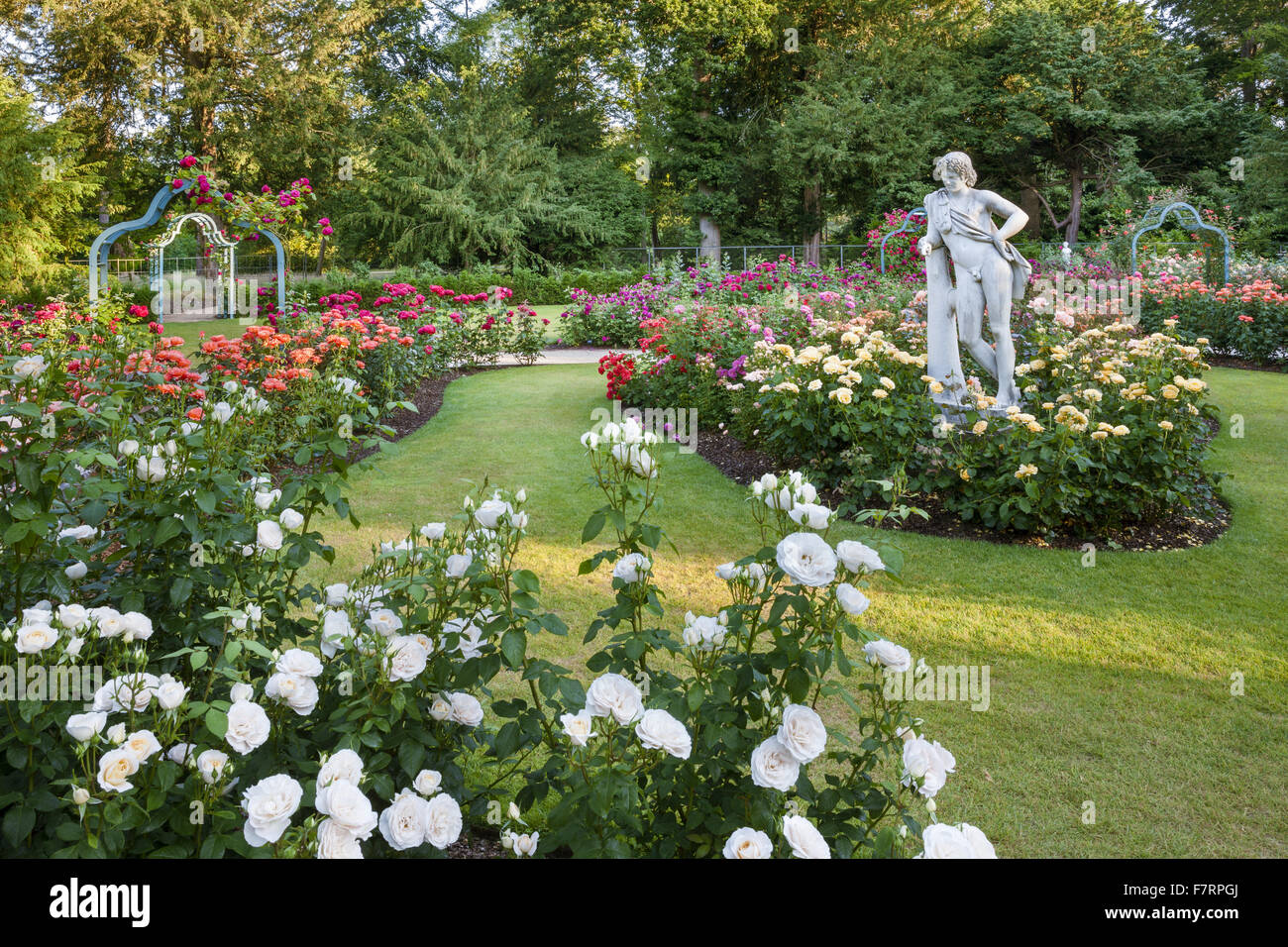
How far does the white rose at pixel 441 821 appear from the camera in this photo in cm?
153

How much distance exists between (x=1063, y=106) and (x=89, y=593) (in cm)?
2923

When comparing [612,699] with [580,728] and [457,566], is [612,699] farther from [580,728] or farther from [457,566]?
[457,566]

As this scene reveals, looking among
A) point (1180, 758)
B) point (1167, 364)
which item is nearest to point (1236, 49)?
point (1167, 364)

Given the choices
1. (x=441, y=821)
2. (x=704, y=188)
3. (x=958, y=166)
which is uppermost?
(x=704, y=188)

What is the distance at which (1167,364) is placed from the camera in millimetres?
6488

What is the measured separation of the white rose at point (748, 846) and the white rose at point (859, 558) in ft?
1.63

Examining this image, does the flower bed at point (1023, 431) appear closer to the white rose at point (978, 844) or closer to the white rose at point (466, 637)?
the white rose at point (466, 637)

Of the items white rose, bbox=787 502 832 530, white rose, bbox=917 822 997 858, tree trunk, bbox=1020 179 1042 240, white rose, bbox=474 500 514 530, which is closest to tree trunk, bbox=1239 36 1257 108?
tree trunk, bbox=1020 179 1042 240

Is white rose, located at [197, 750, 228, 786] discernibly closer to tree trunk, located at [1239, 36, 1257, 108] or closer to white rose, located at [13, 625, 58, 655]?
white rose, located at [13, 625, 58, 655]

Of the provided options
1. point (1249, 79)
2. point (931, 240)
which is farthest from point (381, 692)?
point (1249, 79)

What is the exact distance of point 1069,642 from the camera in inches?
160

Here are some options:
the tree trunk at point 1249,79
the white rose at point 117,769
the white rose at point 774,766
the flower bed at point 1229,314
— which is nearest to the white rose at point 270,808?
the white rose at point 117,769

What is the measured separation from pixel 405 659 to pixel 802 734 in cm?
75
